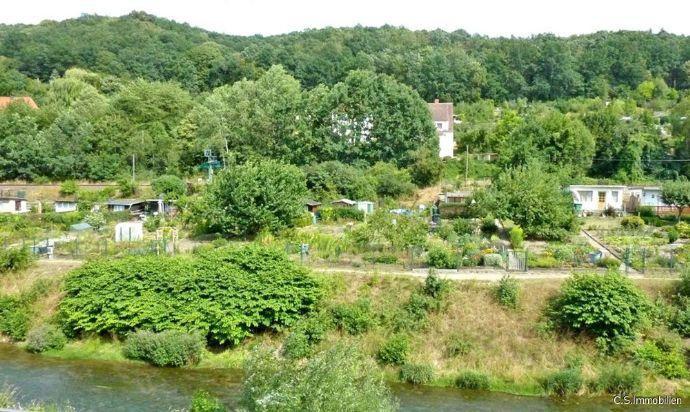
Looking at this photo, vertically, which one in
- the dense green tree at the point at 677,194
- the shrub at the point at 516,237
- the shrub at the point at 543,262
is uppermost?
the dense green tree at the point at 677,194

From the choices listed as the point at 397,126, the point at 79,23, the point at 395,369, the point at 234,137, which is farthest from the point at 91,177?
the point at 79,23

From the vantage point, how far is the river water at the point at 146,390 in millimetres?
20766

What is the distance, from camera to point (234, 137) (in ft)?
153

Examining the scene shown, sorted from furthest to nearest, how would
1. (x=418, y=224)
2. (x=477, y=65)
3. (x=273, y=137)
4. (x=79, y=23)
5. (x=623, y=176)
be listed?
(x=79, y=23)
(x=477, y=65)
(x=273, y=137)
(x=623, y=176)
(x=418, y=224)

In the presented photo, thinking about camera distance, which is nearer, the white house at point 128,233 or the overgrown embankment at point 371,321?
Result: the overgrown embankment at point 371,321

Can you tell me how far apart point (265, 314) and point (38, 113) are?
3560cm

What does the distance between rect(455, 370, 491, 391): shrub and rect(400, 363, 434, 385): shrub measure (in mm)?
918

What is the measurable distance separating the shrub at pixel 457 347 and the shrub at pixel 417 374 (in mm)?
1128

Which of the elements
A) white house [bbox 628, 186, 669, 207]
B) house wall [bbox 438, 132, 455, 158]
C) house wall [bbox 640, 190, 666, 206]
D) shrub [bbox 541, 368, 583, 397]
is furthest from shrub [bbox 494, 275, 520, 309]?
house wall [bbox 438, 132, 455, 158]

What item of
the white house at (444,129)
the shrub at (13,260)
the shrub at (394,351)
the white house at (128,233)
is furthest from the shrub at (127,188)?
the shrub at (394,351)

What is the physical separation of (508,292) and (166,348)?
11.9 metres

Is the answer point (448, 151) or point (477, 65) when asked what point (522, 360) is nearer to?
point (448, 151)

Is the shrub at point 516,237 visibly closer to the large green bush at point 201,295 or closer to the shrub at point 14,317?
the large green bush at point 201,295

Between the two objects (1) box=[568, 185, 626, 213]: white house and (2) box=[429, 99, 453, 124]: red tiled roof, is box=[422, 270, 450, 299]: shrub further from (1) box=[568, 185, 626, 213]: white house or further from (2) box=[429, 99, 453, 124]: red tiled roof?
(2) box=[429, 99, 453, 124]: red tiled roof
